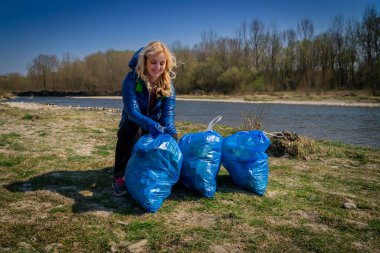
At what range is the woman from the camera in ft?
9.55

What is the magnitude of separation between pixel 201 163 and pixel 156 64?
1.04 m

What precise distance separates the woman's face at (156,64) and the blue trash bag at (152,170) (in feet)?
2.18

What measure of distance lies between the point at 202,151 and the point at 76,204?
48.5 inches

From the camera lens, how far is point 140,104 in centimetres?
305

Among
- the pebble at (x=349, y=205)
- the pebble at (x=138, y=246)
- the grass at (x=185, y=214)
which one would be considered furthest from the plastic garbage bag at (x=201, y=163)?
the pebble at (x=349, y=205)

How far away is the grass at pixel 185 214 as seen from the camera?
2061 mm

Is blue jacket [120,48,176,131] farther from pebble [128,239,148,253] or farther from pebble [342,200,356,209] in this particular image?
pebble [342,200,356,209]

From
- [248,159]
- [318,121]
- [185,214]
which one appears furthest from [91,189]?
[318,121]

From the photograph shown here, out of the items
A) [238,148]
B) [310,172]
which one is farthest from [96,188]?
[310,172]

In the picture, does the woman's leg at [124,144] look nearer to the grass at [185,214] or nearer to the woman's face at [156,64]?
the grass at [185,214]

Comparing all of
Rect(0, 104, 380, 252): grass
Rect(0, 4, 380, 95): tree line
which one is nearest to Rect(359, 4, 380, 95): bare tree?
Rect(0, 4, 380, 95): tree line

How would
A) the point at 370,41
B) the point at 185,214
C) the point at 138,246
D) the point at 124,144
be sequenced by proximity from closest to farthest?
the point at 138,246 < the point at 185,214 < the point at 124,144 < the point at 370,41

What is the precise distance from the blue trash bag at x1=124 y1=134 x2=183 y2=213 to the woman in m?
0.19

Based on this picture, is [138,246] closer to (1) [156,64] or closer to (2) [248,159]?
(2) [248,159]
